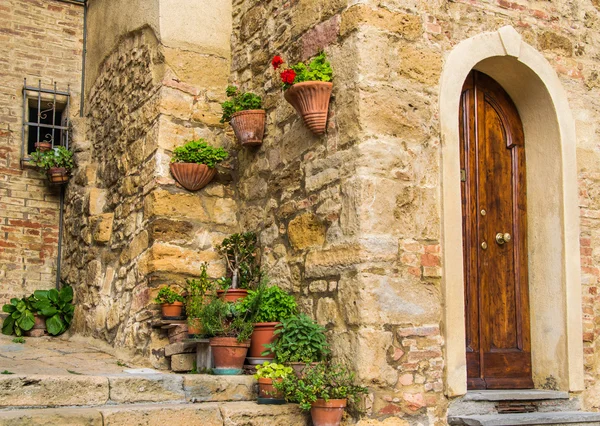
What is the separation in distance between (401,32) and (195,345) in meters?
2.53

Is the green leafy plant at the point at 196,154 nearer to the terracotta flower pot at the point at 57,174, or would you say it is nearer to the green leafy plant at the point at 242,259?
the green leafy plant at the point at 242,259

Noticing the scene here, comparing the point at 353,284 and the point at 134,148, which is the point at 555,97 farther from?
the point at 134,148

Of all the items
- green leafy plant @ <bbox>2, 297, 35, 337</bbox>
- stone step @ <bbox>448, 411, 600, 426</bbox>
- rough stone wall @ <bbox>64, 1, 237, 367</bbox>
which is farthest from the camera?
green leafy plant @ <bbox>2, 297, 35, 337</bbox>

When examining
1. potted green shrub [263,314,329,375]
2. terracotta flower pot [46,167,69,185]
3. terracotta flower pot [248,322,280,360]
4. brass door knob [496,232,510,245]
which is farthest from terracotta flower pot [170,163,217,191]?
terracotta flower pot [46,167,69,185]

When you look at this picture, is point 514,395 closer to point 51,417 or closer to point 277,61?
point 277,61

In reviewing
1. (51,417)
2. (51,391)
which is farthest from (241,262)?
(51,417)

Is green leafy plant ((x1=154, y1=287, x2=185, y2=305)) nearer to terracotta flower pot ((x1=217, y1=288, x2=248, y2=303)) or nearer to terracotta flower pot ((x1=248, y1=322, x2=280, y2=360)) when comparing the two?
terracotta flower pot ((x1=217, y1=288, x2=248, y2=303))

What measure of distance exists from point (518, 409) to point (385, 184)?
5.47 feet

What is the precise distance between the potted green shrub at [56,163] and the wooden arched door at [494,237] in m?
4.32

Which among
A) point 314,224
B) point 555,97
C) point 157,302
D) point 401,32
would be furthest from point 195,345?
point 555,97

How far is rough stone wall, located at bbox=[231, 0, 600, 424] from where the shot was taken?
4516mm

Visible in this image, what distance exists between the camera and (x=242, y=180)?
6.05 meters

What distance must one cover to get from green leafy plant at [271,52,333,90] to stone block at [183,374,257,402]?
1.91 meters

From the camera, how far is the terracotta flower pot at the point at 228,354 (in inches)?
192
